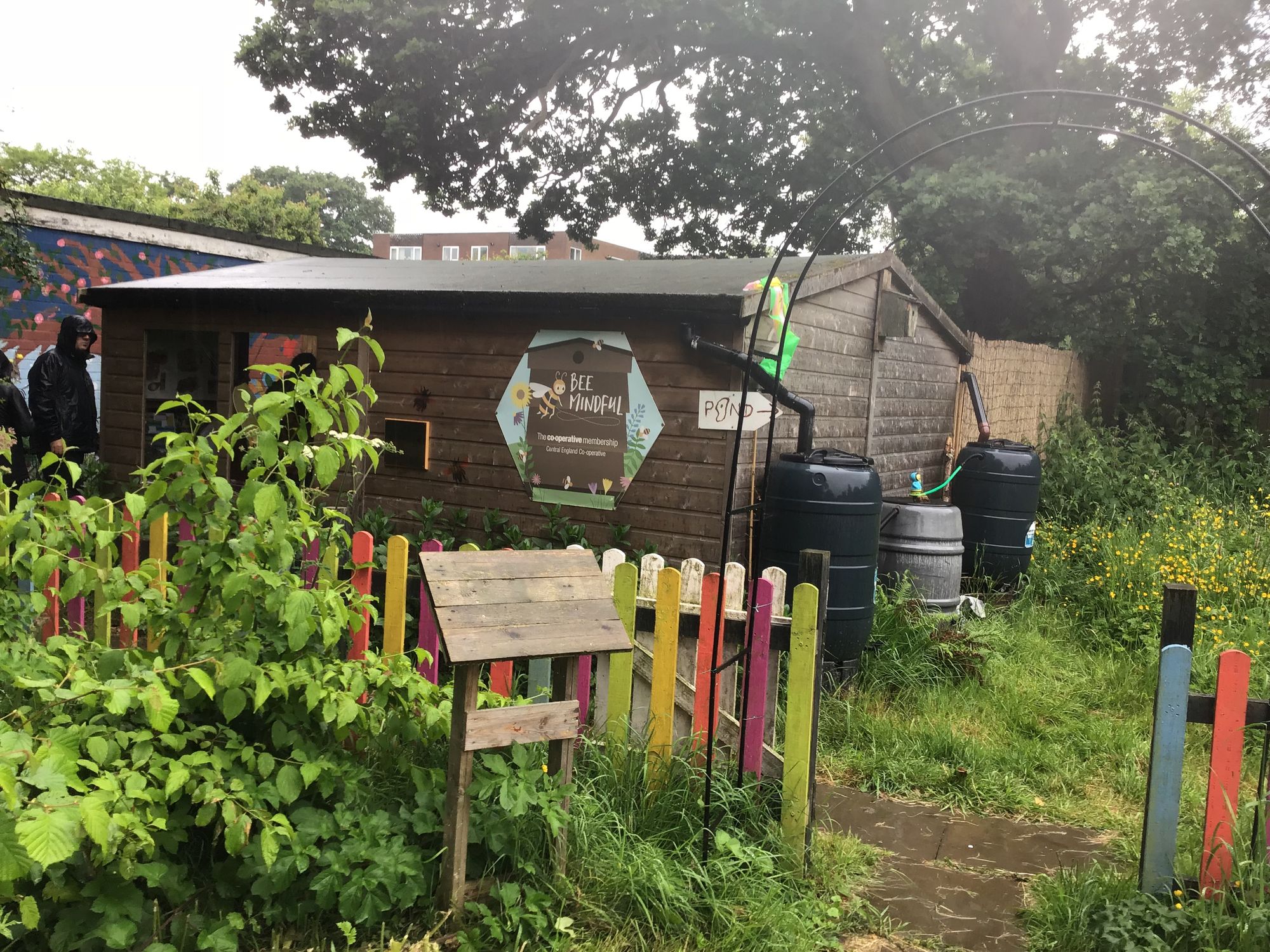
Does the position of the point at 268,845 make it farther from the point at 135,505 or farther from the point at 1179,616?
the point at 1179,616

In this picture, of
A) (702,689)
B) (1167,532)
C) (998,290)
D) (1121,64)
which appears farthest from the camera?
(1121,64)

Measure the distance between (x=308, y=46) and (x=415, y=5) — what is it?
225cm

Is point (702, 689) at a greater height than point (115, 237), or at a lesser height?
lesser

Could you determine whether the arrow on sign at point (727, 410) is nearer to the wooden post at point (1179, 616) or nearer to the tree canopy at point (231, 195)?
the wooden post at point (1179, 616)

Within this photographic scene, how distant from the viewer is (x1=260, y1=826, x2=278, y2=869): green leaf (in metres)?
2.62

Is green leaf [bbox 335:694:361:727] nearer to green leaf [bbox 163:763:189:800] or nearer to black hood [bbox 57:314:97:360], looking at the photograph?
green leaf [bbox 163:763:189:800]

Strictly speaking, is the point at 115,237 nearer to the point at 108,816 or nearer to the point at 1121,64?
the point at 108,816

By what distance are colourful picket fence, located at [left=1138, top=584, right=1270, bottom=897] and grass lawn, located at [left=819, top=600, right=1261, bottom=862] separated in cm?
32

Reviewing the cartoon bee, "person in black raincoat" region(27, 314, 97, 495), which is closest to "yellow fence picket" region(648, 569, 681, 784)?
the cartoon bee

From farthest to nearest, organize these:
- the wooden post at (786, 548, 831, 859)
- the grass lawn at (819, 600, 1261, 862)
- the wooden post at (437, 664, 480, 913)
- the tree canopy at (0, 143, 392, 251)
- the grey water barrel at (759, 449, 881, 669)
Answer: the tree canopy at (0, 143, 392, 251), the grey water barrel at (759, 449, 881, 669), the grass lawn at (819, 600, 1261, 862), the wooden post at (786, 548, 831, 859), the wooden post at (437, 664, 480, 913)

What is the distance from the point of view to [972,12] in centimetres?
1727

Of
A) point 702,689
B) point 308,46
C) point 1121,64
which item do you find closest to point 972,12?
point 1121,64

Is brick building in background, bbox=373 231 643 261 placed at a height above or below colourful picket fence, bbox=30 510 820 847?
above

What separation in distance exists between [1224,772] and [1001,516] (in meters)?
5.38
